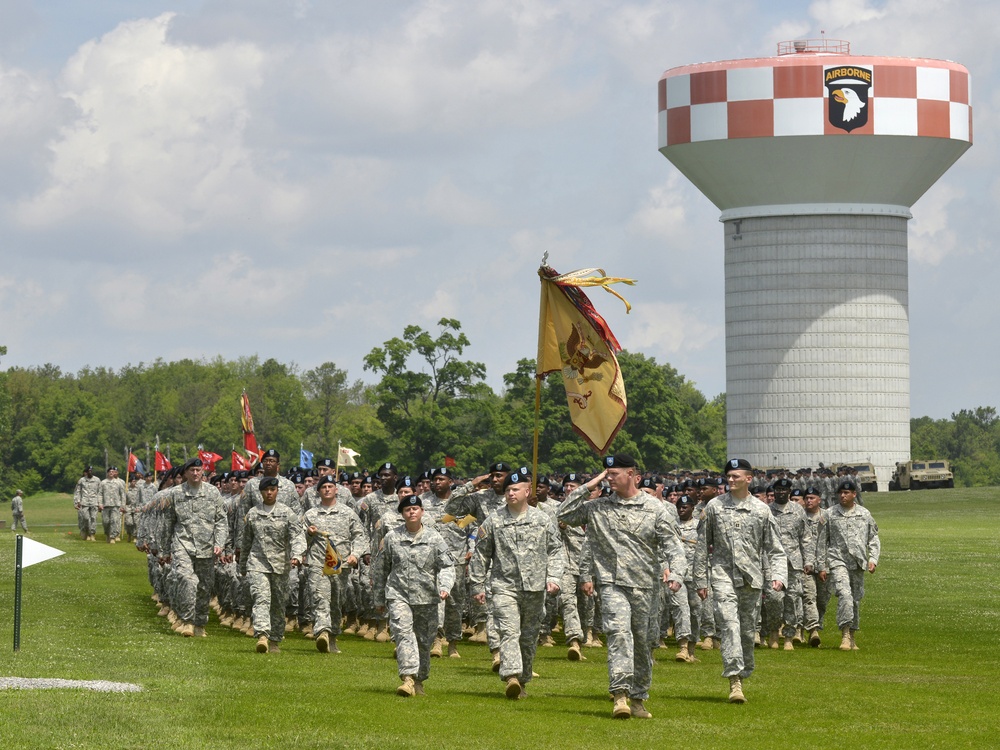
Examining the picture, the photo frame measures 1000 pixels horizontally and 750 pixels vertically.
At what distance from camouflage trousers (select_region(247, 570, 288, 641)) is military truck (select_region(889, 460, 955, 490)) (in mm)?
68069

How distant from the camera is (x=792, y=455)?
88.4 meters

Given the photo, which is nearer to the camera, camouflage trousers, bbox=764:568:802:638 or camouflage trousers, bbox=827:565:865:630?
camouflage trousers, bbox=764:568:802:638

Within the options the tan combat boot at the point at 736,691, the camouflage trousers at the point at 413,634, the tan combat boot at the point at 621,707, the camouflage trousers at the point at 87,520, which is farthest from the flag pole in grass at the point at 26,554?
the camouflage trousers at the point at 87,520

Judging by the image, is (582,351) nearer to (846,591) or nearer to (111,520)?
(846,591)

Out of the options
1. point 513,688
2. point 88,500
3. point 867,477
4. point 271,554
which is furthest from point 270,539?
point 867,477

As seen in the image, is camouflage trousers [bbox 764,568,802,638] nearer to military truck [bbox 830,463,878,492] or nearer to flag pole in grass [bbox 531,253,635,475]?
flag pole in grass [bbox 531,253,635,475]

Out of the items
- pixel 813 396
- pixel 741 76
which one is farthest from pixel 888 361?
pixel 741 76

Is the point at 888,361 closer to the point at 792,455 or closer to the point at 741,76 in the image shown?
the point at 792,455

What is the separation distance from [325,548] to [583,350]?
475cm

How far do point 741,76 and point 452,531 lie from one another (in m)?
63.7

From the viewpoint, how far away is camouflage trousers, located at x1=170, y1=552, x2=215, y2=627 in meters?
22.1

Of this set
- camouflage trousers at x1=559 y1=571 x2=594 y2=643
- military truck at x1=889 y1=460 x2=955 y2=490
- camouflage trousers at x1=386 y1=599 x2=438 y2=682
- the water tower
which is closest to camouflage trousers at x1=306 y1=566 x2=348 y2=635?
camouflage trousers at x1=559 y1=571 x2=594 y2=643

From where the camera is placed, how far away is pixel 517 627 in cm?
1641

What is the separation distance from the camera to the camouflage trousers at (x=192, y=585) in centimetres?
2206
